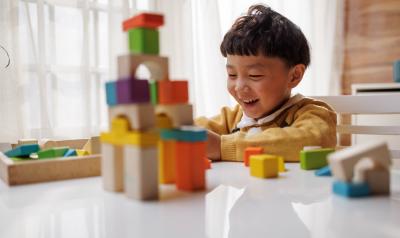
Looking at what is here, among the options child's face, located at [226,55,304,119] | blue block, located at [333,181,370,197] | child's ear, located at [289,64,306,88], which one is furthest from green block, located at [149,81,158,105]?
child's ear, located at [289,64,306,88]

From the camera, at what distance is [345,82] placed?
2.67 m

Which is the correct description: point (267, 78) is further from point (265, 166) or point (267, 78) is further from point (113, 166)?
point (113, 166)

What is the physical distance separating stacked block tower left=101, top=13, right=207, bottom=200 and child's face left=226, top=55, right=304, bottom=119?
491mm

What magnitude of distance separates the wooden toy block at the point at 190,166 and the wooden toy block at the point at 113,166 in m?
0.07

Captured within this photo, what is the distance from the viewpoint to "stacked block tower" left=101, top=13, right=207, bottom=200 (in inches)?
16.0

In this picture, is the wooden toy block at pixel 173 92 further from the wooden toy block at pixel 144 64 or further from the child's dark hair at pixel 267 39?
the child's dark hair at pixel 267 39

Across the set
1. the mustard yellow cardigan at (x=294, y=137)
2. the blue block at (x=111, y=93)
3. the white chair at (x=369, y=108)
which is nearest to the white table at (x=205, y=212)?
the blue block at (x=111, y=93)

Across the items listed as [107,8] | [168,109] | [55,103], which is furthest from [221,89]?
[168,109]

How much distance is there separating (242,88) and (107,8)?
89cm

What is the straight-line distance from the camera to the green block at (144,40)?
414 millimetres

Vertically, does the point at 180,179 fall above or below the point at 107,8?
below

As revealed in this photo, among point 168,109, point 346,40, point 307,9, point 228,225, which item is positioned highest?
point 307,9

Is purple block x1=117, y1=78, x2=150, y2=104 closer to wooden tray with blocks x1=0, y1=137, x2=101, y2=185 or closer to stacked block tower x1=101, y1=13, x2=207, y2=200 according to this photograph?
stacked block tower x1=101, y1=13, x2=207, y2=200

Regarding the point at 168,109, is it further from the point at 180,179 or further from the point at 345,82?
the point at 345,82
